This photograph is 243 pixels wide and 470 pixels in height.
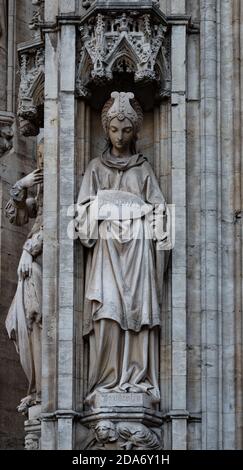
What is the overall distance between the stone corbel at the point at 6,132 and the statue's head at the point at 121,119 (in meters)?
3.76

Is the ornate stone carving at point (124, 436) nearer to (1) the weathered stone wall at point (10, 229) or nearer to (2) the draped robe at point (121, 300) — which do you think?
(2) the draped robe at point (121, 300)

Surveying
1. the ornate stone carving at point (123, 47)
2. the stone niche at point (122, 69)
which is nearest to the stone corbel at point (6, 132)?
the stone niche at point (122, 69)

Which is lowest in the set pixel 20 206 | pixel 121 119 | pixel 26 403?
pixel 26 403

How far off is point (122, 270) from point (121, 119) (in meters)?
1.69

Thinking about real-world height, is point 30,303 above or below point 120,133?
below

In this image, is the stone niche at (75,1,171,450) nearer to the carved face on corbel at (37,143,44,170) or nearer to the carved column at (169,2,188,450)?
the carved column at (169,2,188,450)

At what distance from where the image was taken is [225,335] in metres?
27.9

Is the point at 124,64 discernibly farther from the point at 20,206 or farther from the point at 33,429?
the point at 33,429

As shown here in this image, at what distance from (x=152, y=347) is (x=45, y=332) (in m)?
1.15

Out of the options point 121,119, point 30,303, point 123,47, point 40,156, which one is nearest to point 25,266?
point 30,303

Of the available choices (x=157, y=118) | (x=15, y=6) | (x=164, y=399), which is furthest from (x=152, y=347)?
(x=15, y=6)

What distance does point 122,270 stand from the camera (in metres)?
27.8

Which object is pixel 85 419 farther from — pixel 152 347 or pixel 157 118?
pixel 157 118

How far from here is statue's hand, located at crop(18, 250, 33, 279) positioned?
29328 millimetres
